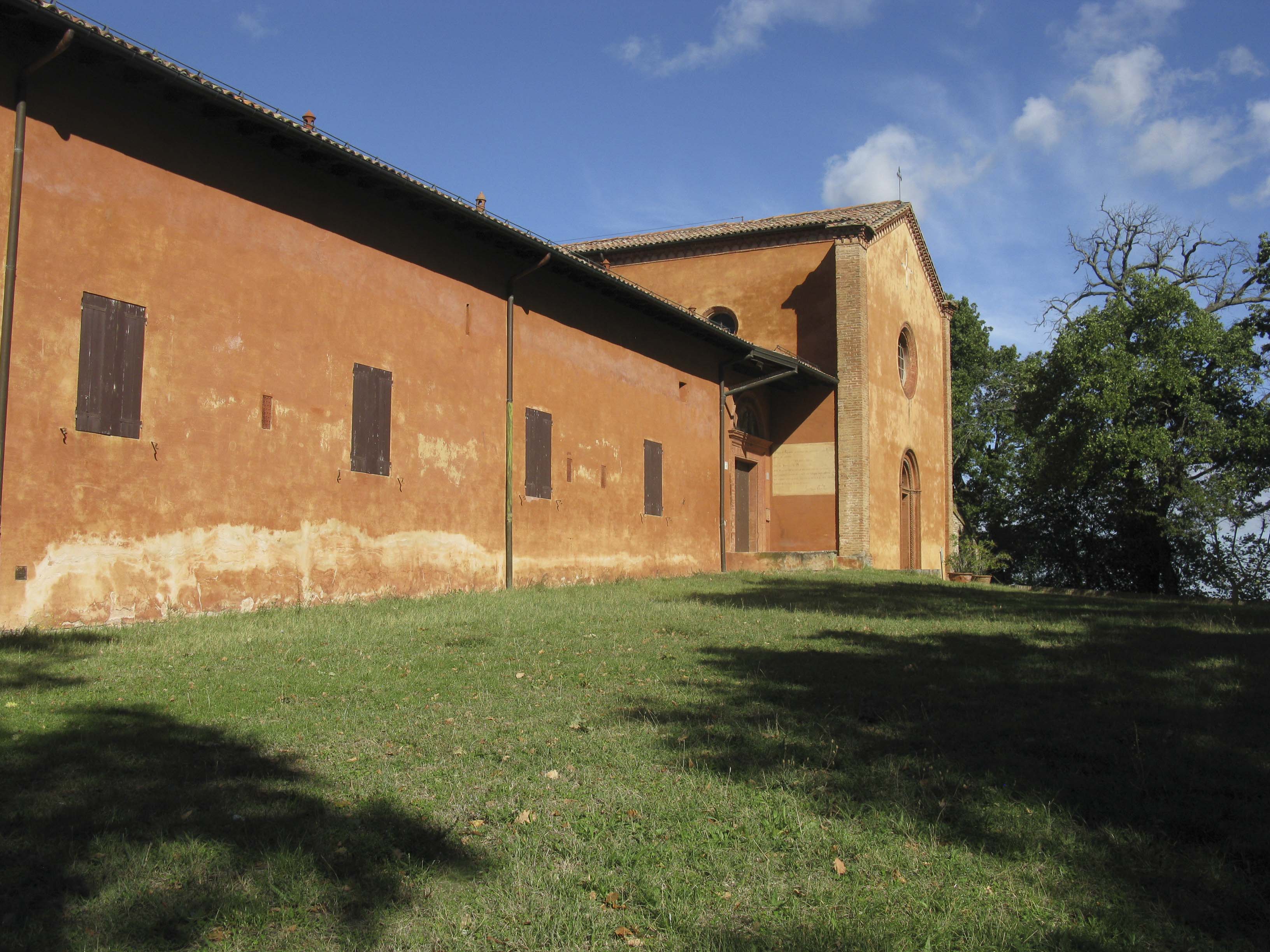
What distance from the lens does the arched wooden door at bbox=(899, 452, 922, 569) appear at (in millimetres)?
27938

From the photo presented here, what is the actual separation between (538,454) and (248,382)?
5411mm

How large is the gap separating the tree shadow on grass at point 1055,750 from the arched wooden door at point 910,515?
736 inches

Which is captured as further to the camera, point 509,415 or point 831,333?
point 831,333

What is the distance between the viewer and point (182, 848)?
3584mm

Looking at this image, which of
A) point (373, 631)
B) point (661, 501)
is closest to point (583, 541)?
point (661, 501)

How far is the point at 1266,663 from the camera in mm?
7695

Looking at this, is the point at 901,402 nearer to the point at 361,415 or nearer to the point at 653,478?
the point at 653,478

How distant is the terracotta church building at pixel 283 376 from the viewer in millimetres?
8773

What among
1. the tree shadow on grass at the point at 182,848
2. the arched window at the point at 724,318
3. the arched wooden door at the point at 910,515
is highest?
the arched window at the point at 724,318

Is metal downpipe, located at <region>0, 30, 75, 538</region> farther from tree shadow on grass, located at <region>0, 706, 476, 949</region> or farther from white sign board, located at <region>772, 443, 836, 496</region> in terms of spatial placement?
white sign board, located at <region>772, 443, 836, 496</region>

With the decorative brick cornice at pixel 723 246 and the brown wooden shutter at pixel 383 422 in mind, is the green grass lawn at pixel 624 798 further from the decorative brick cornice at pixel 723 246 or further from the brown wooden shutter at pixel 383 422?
the decorative brick cornice at pixel 723 246

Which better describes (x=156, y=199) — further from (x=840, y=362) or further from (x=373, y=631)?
(x=840, y=362)

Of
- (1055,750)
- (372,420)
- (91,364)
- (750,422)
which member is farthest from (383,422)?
(750,422)

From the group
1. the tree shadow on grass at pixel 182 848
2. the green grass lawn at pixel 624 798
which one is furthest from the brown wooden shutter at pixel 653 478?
the tree shadow on grass at pixel 182 848
